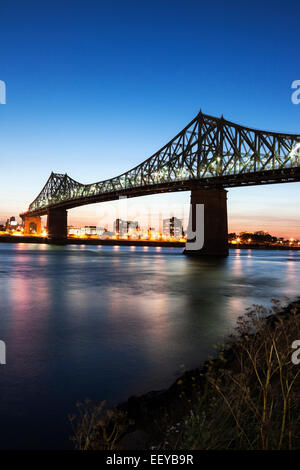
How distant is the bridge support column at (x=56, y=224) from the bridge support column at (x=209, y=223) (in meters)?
58.8

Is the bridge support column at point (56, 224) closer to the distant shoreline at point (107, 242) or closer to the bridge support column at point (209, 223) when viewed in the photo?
the distant shoreline at point (107, 242)

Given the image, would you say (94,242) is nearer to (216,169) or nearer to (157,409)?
(216,169)

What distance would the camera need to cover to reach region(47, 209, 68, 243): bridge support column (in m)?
99.6

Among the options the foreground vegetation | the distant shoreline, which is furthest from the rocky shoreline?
the distant shoreline

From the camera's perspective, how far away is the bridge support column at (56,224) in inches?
3921

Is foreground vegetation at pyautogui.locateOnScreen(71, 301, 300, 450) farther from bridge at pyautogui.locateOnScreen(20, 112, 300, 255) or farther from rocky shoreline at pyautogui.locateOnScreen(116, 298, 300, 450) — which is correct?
bridge at pyautogui.locateOnScreen(20, 112, 300, 255)

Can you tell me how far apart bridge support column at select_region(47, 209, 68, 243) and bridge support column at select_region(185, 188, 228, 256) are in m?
58.8

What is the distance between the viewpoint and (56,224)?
9975cm

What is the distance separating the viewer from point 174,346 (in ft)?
22.5

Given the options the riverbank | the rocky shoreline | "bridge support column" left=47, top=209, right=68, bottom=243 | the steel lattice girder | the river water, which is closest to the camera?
the rocky shoreline

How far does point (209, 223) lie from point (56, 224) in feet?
207

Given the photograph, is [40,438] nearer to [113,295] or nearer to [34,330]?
[34,330]

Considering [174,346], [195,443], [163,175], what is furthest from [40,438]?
[163,175]

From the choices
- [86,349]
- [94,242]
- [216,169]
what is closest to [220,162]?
[216,169]
